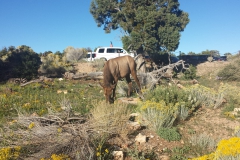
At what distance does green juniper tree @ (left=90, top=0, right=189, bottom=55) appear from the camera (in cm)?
1934

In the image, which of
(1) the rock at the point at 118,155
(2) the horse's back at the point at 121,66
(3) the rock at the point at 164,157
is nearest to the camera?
(1) the rock at the point at 118,155

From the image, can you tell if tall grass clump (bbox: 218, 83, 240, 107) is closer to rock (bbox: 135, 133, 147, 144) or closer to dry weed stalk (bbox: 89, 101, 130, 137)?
rock (bbox: 135, 133, 147, 144)

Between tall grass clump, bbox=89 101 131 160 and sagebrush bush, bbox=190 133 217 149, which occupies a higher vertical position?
tall grass clump, bbox=89 101 131 160

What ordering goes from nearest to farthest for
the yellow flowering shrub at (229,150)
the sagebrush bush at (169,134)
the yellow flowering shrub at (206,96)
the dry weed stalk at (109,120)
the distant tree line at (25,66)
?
the yellow flowering shrub at (229,150) < the dry weed stalk at (109,120) < the sagebrush bush at (169,134) < the yellow flowering shrub at (206,96) < the distant tree line at (25,66)

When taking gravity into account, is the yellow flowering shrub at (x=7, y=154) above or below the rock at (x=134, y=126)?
above

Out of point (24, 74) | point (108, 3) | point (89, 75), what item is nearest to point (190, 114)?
point (89, 75)

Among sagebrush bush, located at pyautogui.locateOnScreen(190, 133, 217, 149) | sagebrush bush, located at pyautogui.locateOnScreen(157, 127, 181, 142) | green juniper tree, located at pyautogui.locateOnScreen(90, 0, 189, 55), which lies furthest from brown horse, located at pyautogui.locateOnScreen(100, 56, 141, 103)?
green juniper tree, located at pyautogui.locateOnScreen(90, 0, 189, 55)

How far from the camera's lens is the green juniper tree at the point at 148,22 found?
19344 millimetres

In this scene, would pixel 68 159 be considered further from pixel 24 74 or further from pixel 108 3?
pixel 108 3

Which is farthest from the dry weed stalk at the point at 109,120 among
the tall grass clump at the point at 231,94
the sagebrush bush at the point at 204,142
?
the tall grass clump at the point at 231,94

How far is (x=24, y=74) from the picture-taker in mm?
16703

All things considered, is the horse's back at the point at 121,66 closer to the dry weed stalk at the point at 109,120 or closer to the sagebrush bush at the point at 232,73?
the dry weed stalk at the point at 109,120

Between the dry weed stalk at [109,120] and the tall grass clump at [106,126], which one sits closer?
the tall grass clump at [106,126]

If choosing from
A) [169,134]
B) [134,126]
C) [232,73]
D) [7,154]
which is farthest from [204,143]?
[232,73]
